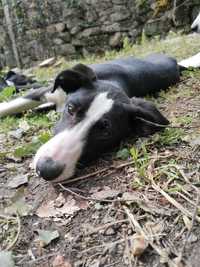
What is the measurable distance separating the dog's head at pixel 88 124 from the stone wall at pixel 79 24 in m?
6.03

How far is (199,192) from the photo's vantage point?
79.0 inches

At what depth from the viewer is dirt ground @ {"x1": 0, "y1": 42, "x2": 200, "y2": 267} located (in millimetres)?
1722

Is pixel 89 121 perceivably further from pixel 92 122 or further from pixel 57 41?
pixel 57 41

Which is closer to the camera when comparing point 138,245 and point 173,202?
point 138,245

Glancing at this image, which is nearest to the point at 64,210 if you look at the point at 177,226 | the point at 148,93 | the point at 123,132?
the point at 177,226

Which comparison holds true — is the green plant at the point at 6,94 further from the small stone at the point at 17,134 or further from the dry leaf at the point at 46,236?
the dry leaf at the point at 46,236

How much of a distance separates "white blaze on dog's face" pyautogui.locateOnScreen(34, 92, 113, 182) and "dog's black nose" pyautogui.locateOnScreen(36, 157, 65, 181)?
0.02 m

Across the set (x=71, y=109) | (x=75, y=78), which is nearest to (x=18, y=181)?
(x=71, y=109)

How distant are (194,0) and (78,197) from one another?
7.12 meters

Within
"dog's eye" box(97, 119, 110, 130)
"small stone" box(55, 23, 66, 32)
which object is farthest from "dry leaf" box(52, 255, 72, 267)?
"small stone" box(55, 23, 66, 32)

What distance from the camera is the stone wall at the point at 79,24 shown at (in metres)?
8.81

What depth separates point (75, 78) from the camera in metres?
3.07

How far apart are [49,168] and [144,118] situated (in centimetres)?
79

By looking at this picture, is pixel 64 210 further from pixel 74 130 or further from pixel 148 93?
pixel 148 93
